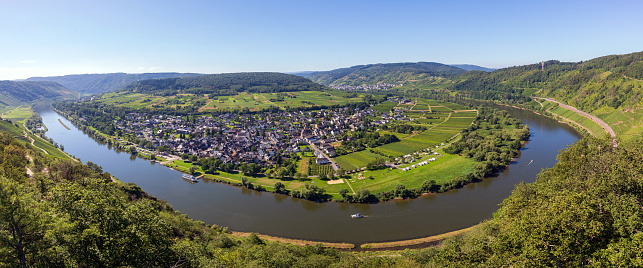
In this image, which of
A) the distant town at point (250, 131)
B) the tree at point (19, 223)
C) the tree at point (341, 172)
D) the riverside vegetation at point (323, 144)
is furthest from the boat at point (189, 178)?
the tree at point (19, 223)

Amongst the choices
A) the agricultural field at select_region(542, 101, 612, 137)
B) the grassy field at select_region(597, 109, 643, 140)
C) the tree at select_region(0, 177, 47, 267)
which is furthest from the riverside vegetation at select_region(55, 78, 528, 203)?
the tree at select_region(0, 177, 47, 267)

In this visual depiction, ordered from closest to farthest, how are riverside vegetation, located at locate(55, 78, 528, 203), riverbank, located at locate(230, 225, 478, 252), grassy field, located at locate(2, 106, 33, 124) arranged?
riverbank, located at locate(230, 225, 478, 252) → riverside vegetation, located at locate(55, 78, 528, 203) → grassy field, located at locate(2, 106, 33, 124)

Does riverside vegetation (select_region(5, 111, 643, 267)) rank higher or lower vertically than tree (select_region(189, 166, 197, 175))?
higher

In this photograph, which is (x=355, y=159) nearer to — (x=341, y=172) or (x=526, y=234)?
(x=341, y=172)

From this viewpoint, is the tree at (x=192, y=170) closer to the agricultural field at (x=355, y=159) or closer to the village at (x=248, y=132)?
the village at (x=248, y=132)

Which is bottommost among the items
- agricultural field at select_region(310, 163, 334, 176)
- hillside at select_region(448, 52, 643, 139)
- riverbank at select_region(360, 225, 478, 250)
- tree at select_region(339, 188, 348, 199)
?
riverbank at select_region(360, 225, 478, 250)

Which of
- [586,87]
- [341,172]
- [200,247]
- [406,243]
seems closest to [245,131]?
[341,172]

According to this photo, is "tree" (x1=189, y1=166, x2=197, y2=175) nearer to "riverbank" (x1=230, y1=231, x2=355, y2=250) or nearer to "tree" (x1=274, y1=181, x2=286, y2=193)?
"tree" (x1=274, y1=181, x2=286, y2=193)
